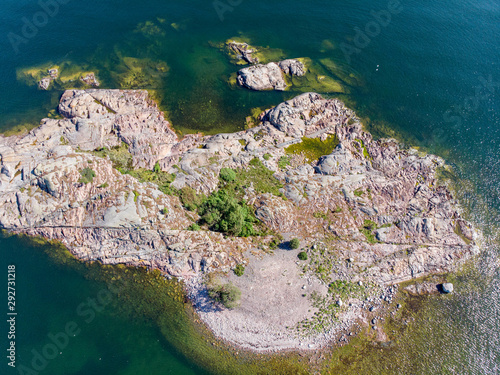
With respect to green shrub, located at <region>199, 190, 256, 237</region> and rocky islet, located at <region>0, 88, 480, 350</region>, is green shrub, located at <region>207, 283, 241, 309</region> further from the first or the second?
green shrub, located at <region>199, 190, 256, 237</region>

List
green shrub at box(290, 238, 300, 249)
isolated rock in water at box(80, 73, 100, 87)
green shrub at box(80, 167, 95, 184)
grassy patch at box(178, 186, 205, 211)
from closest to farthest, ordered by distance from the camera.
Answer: green shrub at box(290, 238, 300, 249) < green shrub at box(80, 167, 95, 184) < grassy patch at box(178, 186, 205, 211) < isolated rock in water at box(80, 73, 100, 87)

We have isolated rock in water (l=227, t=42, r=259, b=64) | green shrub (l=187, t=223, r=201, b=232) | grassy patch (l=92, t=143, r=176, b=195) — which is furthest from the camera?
isolated rock in water (l=227, t=42, r=259, b=64)

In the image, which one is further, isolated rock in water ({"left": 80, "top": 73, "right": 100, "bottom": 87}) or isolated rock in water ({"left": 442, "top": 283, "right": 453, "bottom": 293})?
isolated rock in water ({"left": 80, "top": 73, "right": 100, "bottom": 87})

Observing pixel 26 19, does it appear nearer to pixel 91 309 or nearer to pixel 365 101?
pixel 91 309

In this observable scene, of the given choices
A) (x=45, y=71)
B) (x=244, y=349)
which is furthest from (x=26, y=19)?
(x=244, y=349)

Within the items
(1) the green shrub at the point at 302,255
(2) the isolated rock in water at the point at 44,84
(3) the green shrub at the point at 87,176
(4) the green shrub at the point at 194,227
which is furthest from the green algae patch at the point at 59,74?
(1) the green shrub at the point at 302,255

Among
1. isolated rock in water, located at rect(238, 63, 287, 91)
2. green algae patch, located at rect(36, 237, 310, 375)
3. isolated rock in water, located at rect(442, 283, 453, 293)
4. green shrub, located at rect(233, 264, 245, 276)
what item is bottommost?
green algae patch, located at rect(36, 237, 310, 375)

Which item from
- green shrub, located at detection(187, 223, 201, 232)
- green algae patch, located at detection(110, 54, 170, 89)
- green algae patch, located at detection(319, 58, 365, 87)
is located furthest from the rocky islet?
green algae patch, located at detection(319, 58, 365, 87)
